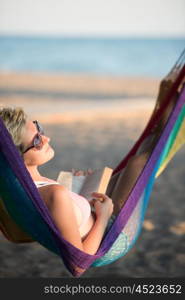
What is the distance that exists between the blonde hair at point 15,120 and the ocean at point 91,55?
14.4m

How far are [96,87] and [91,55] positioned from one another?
20.4 ft

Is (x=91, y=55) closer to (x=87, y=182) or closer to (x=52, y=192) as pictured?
(x=87, y=182)

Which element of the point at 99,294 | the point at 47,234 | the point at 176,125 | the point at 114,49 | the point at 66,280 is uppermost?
the point at 176,125

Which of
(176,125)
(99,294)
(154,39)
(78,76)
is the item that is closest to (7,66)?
(78,76)

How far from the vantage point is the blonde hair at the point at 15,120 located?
1.38 m

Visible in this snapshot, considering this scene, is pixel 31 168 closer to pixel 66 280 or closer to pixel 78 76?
pixel 66 280

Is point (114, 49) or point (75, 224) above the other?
point (75, 224)

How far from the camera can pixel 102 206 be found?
1521mm

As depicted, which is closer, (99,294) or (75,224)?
(75,224)

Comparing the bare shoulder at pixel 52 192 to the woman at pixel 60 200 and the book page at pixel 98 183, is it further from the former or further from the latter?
the book page at pixel 98 183

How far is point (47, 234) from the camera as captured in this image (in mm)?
1437

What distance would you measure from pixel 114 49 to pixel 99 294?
59.4 feet

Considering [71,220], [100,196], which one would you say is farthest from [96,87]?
[71,220]

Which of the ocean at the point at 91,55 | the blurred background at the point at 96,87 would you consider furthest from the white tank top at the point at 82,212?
the ocean at the point at 91,55
